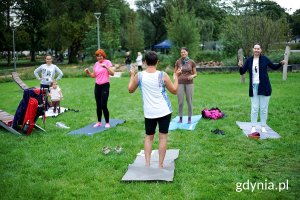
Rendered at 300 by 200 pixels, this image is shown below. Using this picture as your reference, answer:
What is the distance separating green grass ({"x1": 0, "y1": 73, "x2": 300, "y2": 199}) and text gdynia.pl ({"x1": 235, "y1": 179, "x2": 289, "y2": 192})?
2.7 inches

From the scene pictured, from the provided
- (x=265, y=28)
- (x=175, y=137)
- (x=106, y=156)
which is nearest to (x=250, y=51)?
(x=265, y=28)

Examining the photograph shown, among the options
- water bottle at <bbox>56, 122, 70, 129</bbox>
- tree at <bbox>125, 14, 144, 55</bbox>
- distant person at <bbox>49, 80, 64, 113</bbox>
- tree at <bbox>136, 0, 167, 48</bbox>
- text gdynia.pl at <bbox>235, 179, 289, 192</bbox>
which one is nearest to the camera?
text gdynia.pl at <bbox>235, 179, 289, 192</bbox>

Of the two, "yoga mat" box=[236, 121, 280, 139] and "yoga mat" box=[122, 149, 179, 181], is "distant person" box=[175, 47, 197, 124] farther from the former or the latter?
"yoga mat" box=[122, 149, 179, 181]

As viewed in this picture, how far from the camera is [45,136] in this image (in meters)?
8.39

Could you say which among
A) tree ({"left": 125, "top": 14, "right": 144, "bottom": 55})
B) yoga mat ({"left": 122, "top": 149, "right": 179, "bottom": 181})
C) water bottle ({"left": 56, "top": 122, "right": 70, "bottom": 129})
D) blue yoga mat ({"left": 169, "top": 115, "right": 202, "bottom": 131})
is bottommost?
water bottle ({"left": 56, "top": 122, "right": 70, "bottom": 129})

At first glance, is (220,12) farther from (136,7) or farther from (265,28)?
(265,28)

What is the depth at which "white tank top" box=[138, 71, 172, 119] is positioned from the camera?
5.39m

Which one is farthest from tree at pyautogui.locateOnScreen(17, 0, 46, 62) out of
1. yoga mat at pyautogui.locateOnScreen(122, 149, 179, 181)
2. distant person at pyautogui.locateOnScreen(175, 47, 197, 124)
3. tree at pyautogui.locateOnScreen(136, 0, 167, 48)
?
yoga mat at pyautogui.locateOnScreen(122, 149, 179, 181)

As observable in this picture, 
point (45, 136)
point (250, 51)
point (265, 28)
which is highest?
point (265, 28)

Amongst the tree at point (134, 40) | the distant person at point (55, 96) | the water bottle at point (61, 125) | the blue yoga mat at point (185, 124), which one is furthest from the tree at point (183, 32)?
the water bottle at point (61, 125)

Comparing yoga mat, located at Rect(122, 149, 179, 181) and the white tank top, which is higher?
the white tank top

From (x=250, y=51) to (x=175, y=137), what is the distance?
1690 centimetres

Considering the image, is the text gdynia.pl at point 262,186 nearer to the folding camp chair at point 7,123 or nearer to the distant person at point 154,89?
the distant person at point 154,89

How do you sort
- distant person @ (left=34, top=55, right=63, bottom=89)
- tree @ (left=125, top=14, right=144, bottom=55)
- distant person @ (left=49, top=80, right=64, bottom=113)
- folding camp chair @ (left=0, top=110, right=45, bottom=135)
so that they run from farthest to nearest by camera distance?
1. tree @ (left=125, top=14, right=144, bottom=55)
2. distant person @ (left=49, top=80, right=64, bottom=113)
3. distant person @ (left=34, top=55, right=63, bottom=89)
4. folding camp chair @ (left=0, top=110, right=45, bottom=135)
